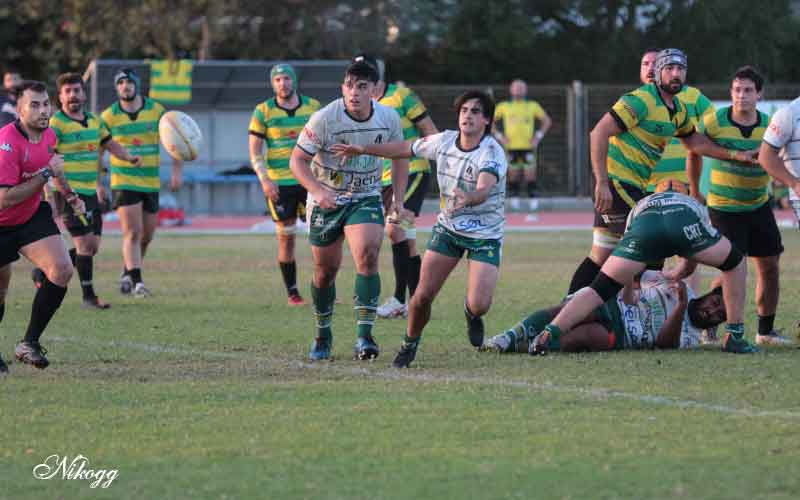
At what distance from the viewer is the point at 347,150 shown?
31.0 feet

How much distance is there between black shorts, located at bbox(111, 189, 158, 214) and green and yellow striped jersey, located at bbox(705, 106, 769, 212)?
6440 millimetres

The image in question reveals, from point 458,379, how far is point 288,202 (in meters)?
5.74

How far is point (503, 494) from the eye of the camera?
230 inches

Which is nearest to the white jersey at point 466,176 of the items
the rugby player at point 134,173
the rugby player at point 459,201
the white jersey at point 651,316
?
the rugby player at point 459,201

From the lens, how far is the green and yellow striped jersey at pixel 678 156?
36.6 ft

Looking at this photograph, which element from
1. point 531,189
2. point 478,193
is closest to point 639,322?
point 478,193

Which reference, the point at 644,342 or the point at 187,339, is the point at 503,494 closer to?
the point at 644,342

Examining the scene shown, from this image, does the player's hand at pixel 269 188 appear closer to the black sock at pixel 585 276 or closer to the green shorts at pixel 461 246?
the black sock at pixel 585 276

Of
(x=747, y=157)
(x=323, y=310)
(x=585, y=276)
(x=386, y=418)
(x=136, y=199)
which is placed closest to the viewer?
(x=386, y=418)

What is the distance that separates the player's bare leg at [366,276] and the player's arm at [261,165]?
11.3 feet

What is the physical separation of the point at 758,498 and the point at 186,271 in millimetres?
12809

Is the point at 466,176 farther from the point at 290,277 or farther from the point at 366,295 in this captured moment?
the point at 290,277

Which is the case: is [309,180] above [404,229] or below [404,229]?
above

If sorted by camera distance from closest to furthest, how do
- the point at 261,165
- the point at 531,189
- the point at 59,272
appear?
the point at 59,272
the point at 261,165
the point at 531,189
